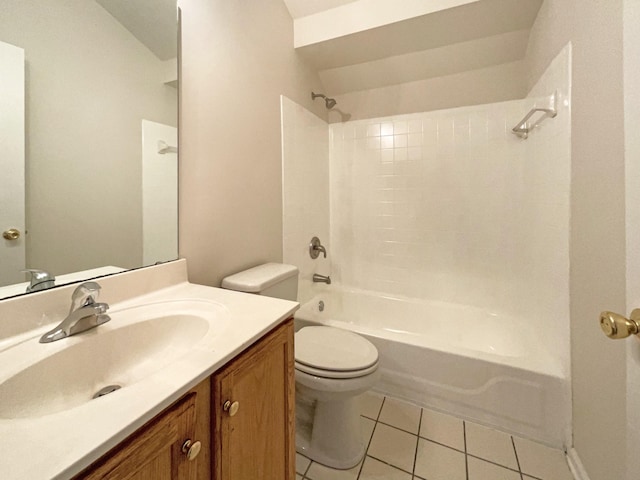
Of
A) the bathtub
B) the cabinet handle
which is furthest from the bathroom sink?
the bathtub

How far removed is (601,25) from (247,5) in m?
1.53

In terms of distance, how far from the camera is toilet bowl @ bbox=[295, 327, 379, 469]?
1110mm

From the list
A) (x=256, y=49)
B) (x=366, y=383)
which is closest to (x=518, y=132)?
(x=256, y=49)

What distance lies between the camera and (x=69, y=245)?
2.62 feet

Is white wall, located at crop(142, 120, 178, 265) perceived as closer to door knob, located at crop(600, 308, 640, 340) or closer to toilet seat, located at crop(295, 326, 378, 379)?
toilet seat, located at crop(295, 326, 378, 379)

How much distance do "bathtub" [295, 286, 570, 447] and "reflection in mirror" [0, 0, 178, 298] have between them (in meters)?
1.06

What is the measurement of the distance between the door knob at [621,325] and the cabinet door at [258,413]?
71 centimetres

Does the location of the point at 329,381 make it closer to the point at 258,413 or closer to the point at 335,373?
the point at 335,373

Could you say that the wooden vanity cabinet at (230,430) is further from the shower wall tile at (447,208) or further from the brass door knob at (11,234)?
the shower wall tile at (447,208)

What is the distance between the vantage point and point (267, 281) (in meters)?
1.30

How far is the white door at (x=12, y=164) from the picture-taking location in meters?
0.67

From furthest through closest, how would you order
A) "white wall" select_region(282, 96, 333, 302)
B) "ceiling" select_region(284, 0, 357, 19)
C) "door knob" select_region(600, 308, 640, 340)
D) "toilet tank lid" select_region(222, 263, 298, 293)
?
1. "white wall" select_region(282, 96, 333, 302)
2. "ceiling" select_region(284, 0, 357, 19)
3. "toilet tank lid" select_region(222, 263, 298, 293)
4. "door knob" select_region(600, 308, 640, 340)

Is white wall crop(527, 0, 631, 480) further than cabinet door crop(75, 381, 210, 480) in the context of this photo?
Yes

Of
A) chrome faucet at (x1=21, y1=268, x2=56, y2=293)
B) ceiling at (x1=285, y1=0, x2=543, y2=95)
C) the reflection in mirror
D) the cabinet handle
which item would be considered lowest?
the cabinet handle
